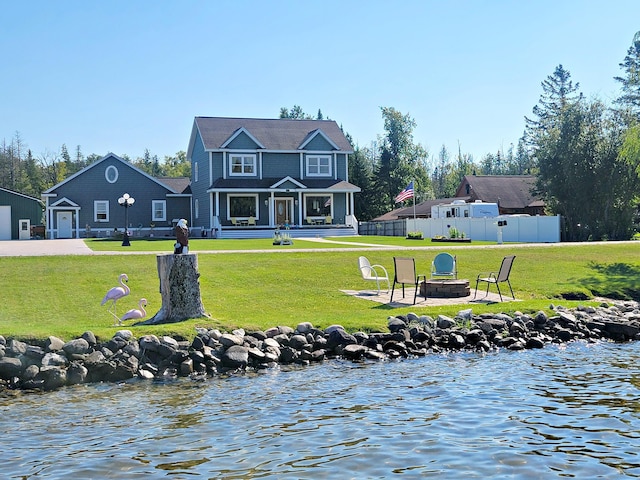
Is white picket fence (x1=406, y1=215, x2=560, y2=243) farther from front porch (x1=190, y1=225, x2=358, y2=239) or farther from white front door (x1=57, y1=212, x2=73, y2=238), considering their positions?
white front door (x1=57, y1=212, x2=73, y2=238)

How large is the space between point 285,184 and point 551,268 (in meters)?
25.8

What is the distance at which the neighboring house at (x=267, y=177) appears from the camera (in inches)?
1794

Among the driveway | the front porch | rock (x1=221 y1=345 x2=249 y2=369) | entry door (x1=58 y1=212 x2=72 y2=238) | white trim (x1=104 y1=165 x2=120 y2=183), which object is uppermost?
white trim (x1=104 y1=165 x2=120 y2=183)

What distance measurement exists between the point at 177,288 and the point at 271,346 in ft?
7.43

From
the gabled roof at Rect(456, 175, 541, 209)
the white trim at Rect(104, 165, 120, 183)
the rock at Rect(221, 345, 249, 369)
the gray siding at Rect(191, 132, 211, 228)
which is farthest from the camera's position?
the gabled roof at Rect(456, 175, 541, 209)

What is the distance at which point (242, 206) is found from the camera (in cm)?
4622

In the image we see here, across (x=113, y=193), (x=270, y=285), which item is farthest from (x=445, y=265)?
(x=113, y=193)

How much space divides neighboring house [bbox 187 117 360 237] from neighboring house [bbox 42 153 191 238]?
8.88 feet

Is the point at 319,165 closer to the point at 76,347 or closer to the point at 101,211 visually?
the point at 101,211

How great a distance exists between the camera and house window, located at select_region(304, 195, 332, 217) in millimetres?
47531

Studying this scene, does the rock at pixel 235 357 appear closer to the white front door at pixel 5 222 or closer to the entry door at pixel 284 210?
the entry door at pixel 284 210

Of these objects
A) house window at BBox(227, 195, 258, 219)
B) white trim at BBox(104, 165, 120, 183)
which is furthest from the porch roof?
white trim at BBox(104, 165, 120, 183)

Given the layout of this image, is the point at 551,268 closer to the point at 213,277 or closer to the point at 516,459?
the point at 213,277

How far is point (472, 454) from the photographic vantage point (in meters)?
7.13
